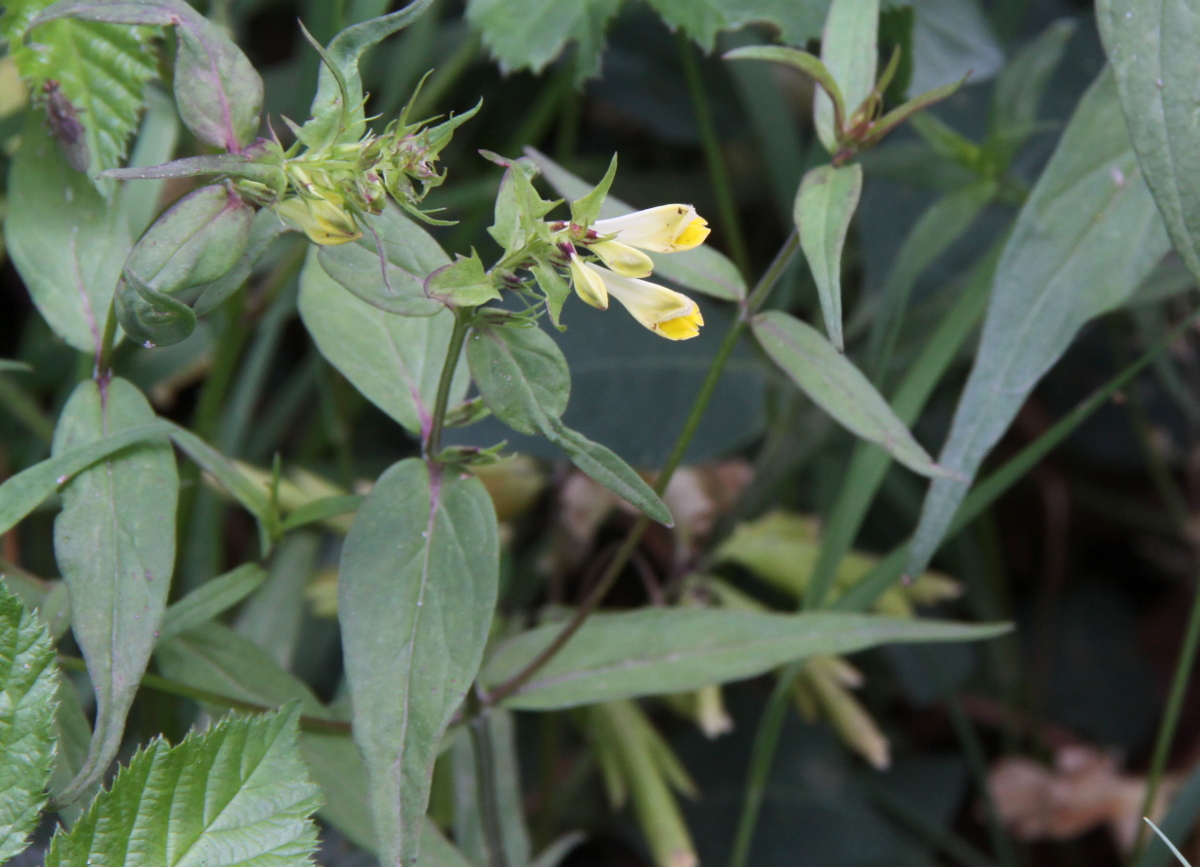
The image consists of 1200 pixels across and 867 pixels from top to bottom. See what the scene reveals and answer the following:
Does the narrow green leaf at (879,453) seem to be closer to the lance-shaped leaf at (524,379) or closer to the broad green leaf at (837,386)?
the broad green leaf at (837,386)

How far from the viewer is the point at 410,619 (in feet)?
1.71

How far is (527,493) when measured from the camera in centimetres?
108

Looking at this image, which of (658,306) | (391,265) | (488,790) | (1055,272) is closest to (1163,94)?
(1055,272)

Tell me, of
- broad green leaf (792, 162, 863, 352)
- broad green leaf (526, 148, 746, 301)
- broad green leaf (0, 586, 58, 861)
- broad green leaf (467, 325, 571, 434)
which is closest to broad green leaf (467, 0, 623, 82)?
broad green leaf (526, 148, 746, 301)

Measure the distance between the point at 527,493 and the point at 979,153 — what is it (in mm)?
547

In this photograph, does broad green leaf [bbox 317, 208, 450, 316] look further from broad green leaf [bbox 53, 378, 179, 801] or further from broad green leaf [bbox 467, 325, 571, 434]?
broad green leaf [bbox 53, 378, 179, 801]

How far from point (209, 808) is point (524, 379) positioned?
11.2 inches

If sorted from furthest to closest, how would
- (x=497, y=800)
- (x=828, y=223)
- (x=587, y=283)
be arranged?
(x=497, y=800) < (x=828, y=223) < (x=587, y=283)

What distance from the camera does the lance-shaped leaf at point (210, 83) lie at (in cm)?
51

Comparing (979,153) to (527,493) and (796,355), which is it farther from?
(527,493)

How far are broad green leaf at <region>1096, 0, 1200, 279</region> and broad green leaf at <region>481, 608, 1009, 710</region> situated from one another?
0.29 meters

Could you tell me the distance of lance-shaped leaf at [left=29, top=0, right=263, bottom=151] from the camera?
51cm

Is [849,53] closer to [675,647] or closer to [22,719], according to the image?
[675,647]

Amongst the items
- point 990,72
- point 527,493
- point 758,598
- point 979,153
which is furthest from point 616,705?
point 990,72
